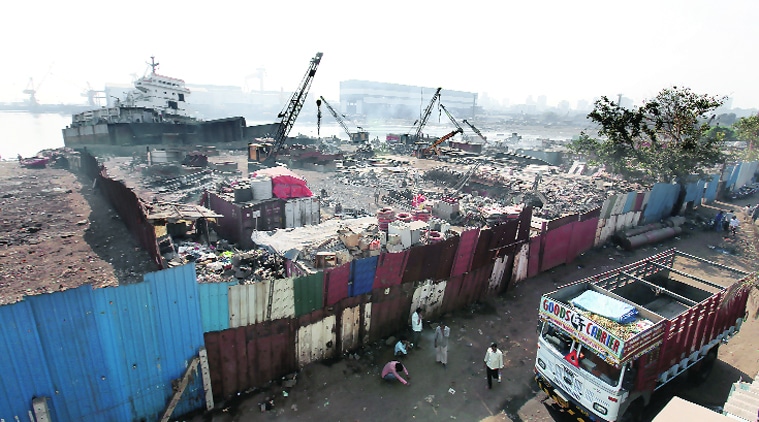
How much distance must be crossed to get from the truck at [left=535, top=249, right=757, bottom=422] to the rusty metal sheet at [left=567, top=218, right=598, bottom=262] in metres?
4.71

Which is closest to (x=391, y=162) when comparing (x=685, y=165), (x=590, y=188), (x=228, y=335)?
(x=590, y=188)

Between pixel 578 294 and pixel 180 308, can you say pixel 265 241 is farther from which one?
pixel 578 294

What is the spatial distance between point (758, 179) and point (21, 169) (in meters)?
49.6

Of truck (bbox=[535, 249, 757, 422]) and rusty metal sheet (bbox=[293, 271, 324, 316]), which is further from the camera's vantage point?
rusty metal sheet (bbox=[293, 271, 324, 316])

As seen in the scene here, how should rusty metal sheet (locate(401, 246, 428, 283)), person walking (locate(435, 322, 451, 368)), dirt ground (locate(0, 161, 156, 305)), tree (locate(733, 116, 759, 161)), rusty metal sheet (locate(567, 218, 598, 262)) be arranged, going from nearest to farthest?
1. person walking (locate(435, 322, 451, 368))
2. rusty metal sheet (locate(401, 246, 428, 283))
3. dirt ground (locate(0, 161, 156, 305))
4. rusty metal sheet (locate(567, 218, 598, 262))
5. tree (locate(733, 116, 759, 161))

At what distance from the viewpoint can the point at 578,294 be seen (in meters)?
6.40

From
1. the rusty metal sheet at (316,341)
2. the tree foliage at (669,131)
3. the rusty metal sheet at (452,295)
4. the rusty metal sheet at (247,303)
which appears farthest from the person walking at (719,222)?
the rusty metal sheet at (247,303)

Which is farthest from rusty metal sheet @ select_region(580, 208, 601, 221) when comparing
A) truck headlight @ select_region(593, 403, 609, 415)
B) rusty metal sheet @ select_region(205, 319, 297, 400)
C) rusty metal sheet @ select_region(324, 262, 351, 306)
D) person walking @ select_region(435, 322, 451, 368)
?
rusty metal sheet @ select_region(205, 319, 297, 400)

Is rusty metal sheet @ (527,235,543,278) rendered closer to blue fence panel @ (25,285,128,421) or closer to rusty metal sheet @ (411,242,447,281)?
rusty metal sheet @ (411,242,447,281)

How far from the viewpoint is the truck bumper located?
5.18 m

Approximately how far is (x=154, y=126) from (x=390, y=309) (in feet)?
118

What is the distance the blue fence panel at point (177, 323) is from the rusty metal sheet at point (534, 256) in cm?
831

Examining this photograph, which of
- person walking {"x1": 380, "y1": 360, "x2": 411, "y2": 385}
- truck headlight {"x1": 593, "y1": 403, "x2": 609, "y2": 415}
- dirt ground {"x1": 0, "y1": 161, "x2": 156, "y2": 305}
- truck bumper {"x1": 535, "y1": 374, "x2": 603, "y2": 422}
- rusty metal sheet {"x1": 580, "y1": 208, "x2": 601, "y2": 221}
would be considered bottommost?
person walking {"x1": 380, "y1": 360, "x2": 411, "y2": 385}

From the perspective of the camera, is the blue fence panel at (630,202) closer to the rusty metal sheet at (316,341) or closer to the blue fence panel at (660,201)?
the blue fence panel at (660,201)
